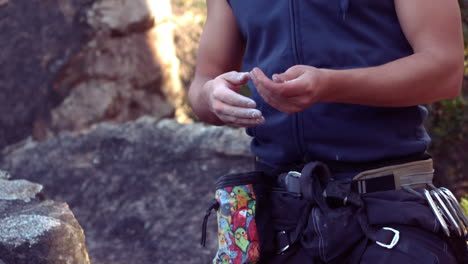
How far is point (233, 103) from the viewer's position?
4.14 ft

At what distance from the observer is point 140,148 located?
3.86 metres

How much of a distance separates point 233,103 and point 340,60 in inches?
10.0

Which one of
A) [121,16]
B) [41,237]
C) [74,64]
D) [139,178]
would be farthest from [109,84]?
[41,237]

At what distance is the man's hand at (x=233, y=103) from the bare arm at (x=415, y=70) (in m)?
0.04

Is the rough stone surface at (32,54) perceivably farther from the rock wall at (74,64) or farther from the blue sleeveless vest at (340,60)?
the blue sleeveless vest at (340,60)

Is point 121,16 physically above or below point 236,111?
below

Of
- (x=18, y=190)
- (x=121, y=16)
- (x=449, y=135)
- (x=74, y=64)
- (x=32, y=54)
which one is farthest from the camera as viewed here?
(x=121, y=16)

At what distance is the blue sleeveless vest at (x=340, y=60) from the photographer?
4.41 feet

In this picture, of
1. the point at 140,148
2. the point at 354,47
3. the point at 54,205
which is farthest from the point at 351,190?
the point at 140,148

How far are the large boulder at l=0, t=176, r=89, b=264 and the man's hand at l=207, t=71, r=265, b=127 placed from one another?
64 cm

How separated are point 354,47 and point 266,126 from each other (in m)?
0.28

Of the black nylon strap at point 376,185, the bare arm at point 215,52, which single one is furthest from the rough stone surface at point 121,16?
the black nylon strap at point 376,185

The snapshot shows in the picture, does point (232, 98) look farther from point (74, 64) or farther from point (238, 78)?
point (74, 64)

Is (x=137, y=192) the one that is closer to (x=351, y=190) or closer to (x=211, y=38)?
(x=211, y=38)
